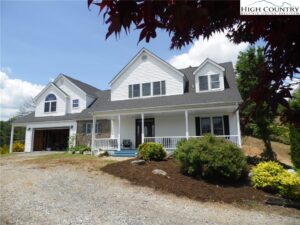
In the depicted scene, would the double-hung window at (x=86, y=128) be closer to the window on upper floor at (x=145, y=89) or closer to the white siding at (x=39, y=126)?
the white siding at (x=39, y=126)

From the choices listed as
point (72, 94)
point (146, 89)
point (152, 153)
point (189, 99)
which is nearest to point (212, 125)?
point (189, 99)

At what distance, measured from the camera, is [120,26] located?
1.56 m

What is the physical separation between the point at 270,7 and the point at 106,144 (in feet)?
56.5

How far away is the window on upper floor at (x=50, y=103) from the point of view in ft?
76.4

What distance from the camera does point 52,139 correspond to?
81.6ft

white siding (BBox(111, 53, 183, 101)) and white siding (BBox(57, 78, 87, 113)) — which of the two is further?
white siding (BBox(57, 78, 87, 113))

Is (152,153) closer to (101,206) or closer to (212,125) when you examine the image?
(212,125)

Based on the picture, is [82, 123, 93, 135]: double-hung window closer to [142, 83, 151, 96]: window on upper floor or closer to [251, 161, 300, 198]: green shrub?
[142, 83, 151, 96]: window on upper floor

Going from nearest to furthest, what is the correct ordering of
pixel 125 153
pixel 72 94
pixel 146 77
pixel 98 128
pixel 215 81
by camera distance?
pixel 125 153 → pixel 215 81 → pixel 146 77 → pixel 98 128 → pixel 72 94

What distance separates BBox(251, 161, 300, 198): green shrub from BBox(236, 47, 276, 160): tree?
181cm

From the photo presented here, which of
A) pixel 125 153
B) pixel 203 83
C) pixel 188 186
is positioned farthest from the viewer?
pixel 203 83

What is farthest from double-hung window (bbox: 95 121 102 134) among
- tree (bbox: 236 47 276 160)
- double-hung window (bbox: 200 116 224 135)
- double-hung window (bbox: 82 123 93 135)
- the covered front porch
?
tree (bbox: 236 47 276 160)

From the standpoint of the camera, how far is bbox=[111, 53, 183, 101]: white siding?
18172 millimetres

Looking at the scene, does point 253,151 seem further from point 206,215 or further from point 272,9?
point 272,9
